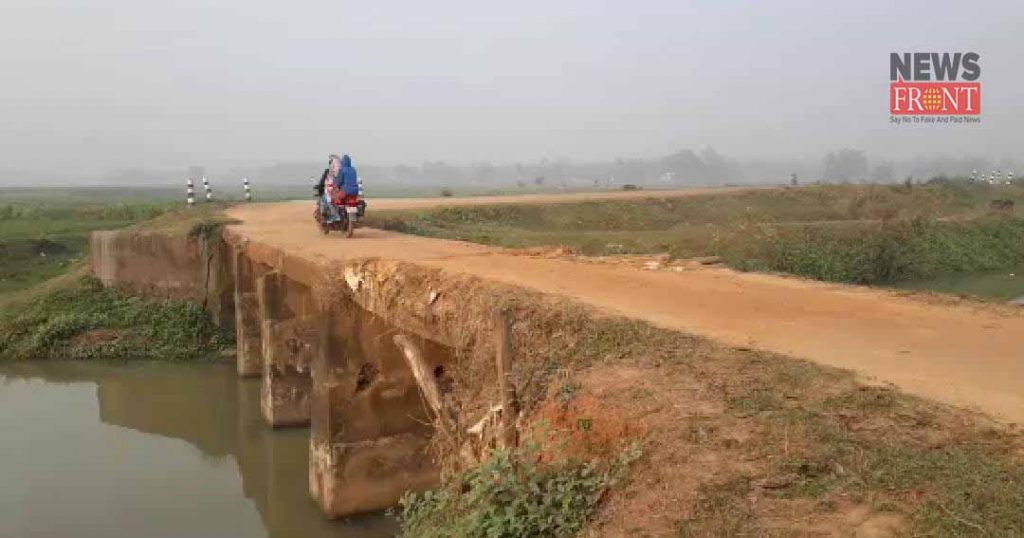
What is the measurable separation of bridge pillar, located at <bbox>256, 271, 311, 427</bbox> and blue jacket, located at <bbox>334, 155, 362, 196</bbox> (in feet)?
5.92

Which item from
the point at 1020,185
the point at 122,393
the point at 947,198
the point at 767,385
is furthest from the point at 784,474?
the point at 1020,185

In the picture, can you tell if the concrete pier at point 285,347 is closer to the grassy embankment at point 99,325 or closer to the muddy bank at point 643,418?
the muddy bank at point 643,418

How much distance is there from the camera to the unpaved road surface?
13.1 ft

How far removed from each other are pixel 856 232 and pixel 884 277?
4.22 feet

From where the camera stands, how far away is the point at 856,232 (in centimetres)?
1998

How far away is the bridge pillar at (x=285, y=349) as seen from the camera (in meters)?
10.6

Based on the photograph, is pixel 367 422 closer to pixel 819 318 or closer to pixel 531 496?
pixel 819 318

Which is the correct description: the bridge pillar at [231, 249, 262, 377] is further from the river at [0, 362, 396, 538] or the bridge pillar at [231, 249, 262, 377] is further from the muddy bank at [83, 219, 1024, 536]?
the muddy bank at [83, 219, 1024, 536]

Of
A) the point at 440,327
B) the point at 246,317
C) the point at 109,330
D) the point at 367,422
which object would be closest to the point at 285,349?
the point at 246,317

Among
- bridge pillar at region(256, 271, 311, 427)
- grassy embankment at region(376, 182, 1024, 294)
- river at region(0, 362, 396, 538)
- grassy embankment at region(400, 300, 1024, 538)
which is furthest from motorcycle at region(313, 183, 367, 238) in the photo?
grassy embankment at region(400, 300, 1024, 538)

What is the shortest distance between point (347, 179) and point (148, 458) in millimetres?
4510

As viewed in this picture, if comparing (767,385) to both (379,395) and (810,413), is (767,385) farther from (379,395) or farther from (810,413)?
(379,395)

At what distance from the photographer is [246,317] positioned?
13164mm

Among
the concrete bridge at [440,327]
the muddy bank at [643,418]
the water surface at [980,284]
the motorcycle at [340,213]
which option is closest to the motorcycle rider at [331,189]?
the motorcycle at [340,213]
